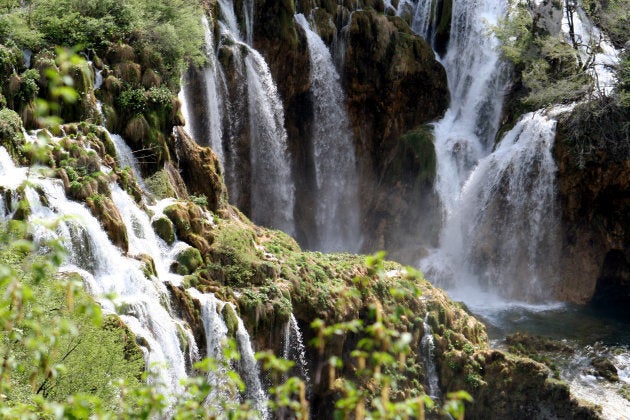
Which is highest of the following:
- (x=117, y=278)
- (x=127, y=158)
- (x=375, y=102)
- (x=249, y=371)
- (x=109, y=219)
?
(x=375, y=102)

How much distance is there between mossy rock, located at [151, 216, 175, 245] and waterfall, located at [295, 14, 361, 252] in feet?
51.5

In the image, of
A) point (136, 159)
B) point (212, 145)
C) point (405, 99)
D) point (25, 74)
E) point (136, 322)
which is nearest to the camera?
point (136, 322)

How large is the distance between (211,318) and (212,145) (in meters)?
12.1

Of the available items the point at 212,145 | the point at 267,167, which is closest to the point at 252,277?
the point at 212,145

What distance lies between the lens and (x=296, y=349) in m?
15.9

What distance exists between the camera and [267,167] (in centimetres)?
2775

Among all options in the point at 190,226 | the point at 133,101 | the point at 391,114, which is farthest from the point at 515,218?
the point at 133,101

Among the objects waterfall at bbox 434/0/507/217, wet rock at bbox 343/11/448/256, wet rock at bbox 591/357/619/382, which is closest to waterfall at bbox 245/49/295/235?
wet rock at bbox 343/11/448/256

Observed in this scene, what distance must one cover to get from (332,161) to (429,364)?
14.9 m

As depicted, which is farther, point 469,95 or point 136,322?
point 469,95

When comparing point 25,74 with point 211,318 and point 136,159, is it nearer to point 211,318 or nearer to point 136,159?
point 136,159

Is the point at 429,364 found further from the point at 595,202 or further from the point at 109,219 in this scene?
the point at 595,202

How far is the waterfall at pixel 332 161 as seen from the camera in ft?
97.4

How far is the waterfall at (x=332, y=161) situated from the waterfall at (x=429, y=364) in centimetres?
1264
